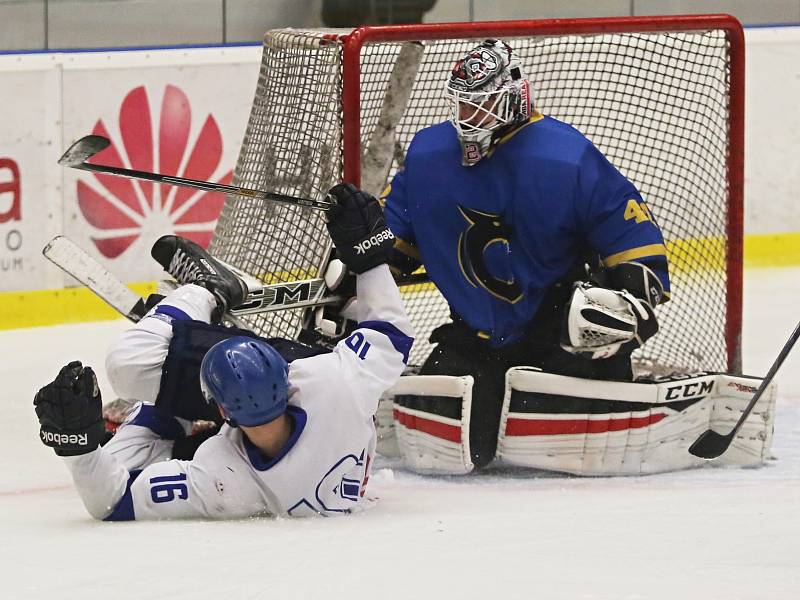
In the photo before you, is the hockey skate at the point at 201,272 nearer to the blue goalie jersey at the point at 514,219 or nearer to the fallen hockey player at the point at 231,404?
the fallen hockey player at the point at 231,404

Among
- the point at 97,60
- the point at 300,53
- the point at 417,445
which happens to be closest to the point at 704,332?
the point at 417,445

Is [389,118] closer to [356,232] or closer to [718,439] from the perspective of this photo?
[356,232]

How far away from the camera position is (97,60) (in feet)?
18.8

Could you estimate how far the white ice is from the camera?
2195 mm

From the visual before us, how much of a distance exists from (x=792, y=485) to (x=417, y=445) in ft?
2.76

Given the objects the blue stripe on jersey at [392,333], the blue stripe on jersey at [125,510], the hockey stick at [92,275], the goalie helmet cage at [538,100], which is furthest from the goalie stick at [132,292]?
the blue stripe on jersey at [125,510]

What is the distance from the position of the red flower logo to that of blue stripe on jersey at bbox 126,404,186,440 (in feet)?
8.74

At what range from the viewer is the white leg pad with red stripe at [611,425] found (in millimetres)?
3400

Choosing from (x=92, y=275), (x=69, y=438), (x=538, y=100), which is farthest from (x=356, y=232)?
(x=538, y=100)

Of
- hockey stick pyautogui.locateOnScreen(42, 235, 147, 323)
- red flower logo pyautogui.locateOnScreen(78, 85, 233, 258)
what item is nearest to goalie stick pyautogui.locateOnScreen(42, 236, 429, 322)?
hockey stick pyautogui.locateOnScreen(42, 235, 147, 323)

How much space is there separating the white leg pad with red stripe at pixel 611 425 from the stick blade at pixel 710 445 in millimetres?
21

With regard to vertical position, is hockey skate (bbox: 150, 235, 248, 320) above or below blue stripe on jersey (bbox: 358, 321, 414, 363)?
above

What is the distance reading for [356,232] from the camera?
299cm

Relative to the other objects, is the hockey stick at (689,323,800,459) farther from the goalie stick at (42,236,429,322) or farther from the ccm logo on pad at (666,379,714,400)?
the goalie stick at (42,236,429,322)
